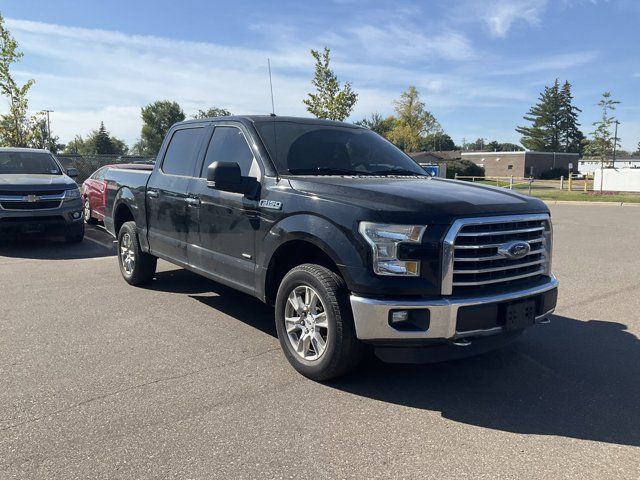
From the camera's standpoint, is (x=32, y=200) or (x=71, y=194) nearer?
(x=32, y=200)

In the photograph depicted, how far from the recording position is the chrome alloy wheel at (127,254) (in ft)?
22.4

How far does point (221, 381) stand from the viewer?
13.0 feet

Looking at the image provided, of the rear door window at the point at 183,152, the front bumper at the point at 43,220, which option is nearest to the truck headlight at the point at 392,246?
the rear door window at the point at 183,152

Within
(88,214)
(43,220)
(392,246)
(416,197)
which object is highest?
(416,197)

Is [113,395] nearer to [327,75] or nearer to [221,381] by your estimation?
[221,381]

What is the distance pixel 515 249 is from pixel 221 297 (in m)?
3.71

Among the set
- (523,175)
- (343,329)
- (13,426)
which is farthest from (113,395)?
(523,175)

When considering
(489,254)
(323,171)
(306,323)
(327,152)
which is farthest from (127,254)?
(489,254)

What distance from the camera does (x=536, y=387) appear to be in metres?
3.89

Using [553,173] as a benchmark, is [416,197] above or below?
above

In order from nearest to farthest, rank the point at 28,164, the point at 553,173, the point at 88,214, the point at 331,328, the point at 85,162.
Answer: the point at 331,328 → the point at 28,164 → the point at 88,214 → the point at 85,162 → the point at 553,173

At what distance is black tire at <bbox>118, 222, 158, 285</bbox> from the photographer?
668 centimetres

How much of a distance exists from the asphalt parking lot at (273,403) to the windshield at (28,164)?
5561mm

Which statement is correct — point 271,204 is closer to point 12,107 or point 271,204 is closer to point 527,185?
point 12,107
